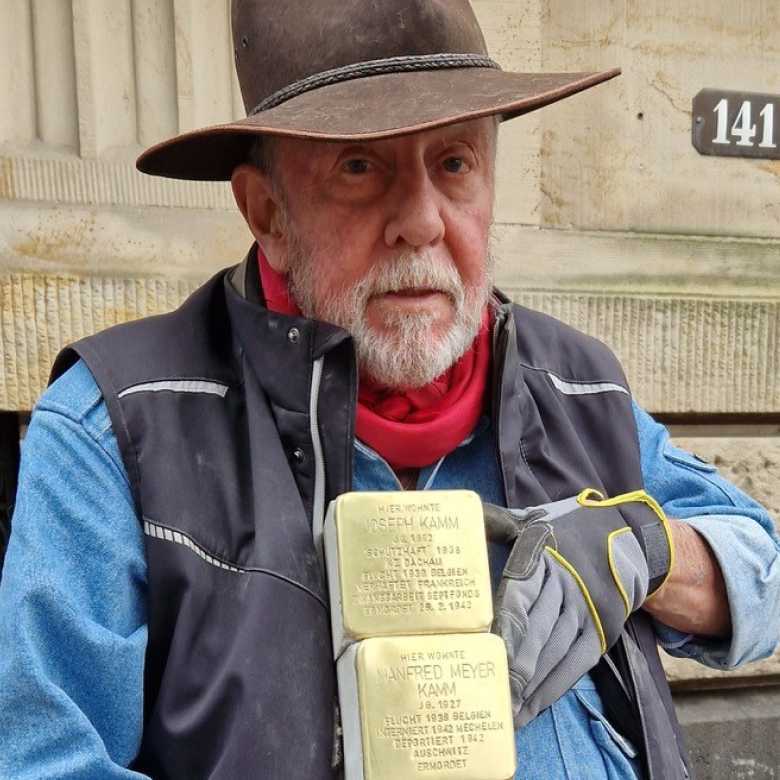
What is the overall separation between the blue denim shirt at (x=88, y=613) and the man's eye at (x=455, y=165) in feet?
1.26

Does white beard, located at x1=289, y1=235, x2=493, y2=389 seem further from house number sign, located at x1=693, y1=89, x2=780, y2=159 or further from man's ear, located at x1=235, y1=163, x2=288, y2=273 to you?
house number sign, located at x1=693, y1=89, x2=780, y2=159

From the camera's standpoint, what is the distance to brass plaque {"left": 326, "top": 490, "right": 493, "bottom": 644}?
109 centimetres

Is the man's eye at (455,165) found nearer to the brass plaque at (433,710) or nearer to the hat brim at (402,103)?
the hat brim at (402,103)

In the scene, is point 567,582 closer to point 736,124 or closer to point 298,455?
point 298,455

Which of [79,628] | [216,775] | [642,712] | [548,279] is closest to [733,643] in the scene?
[642,712]

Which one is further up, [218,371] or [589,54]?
[589,54]

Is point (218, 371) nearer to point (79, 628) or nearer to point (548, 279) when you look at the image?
point (79, 628)

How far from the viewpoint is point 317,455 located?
1275 millimetres

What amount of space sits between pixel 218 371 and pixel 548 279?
141cm

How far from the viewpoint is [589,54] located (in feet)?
8.59

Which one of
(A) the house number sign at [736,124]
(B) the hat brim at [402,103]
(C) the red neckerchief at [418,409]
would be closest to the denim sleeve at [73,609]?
(C) the red neckerchief at [418,409]

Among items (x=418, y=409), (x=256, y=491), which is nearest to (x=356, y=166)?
(x=418, y=409)

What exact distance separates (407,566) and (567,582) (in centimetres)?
28

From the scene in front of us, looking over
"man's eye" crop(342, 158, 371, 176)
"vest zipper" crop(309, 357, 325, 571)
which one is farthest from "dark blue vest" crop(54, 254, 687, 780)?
"man's eye" crop(342, 158, 371, 176)
